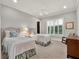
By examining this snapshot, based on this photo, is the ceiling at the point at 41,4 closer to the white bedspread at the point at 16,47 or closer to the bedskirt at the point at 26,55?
the white bedspread at the point at 16,47

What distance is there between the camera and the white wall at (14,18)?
223 inches

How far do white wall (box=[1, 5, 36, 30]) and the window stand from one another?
8.40 ft

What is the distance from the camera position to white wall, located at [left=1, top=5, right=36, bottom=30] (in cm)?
567

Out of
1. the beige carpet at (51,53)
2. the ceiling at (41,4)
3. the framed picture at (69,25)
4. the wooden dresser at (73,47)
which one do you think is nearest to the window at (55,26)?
the framed picture at (69,25)

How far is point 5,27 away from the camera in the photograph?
5641mm

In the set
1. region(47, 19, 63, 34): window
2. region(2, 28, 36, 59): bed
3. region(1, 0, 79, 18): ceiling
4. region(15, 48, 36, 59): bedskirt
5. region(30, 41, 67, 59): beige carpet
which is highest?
region(1, 0, 79, 18): ceiling

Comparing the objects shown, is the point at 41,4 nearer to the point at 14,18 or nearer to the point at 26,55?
the point at 14,18

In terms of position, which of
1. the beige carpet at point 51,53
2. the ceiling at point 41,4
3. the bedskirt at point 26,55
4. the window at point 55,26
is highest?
the ceiling at point 41,4

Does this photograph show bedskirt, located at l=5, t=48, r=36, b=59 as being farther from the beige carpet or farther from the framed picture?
the framed picture

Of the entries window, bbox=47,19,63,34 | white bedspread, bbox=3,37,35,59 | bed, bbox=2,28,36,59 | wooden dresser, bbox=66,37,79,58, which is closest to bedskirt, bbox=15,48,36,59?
bed, bbox=2,28,36,59

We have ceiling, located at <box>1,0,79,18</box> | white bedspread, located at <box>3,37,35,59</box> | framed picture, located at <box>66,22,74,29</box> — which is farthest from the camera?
framed picture, located at <box>66,22,74,29</box>

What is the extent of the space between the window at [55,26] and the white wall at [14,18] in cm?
256

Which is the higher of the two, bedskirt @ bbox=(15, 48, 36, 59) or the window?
the window

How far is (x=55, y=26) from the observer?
945cm
